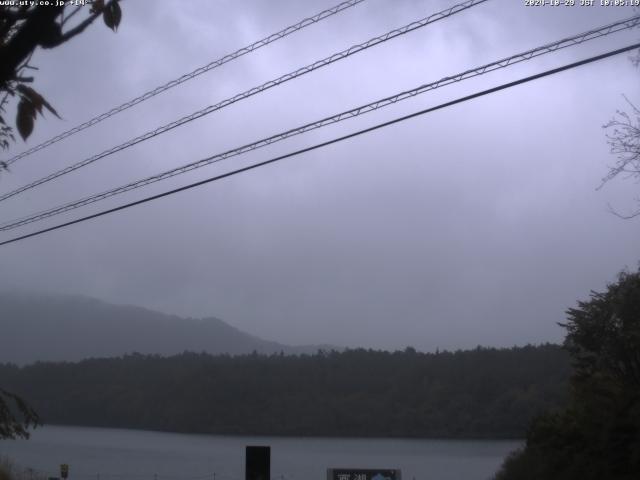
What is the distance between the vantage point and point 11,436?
16891 mm

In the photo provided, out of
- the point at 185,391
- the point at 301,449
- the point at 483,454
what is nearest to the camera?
the point at 483,454

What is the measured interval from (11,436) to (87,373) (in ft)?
185

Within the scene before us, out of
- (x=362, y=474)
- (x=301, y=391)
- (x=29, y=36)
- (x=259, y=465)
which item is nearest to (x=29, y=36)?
(x=29, y=36)

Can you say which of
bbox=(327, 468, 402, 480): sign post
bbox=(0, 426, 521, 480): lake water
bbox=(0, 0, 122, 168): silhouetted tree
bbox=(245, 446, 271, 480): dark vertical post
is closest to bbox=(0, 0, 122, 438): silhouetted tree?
bbox=(0, 0, 122, 168): silhouetted tree

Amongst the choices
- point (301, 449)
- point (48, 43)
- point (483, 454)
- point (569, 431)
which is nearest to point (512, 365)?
point (483, 454)

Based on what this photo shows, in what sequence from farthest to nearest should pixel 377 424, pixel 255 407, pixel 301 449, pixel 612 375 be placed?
pixel 255 407 < pixel 377 424 < pixel 301 449 < pixel 612 375

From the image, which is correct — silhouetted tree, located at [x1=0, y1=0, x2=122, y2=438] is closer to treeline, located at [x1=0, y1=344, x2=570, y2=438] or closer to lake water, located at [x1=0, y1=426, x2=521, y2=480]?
lake water, located at [x1=0, y1=426, x2=521, y2=480]

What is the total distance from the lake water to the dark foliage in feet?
35.9

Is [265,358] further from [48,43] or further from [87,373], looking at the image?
[48,43]

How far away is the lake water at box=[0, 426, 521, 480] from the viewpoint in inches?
1373

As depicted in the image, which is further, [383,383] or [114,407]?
[114,407]

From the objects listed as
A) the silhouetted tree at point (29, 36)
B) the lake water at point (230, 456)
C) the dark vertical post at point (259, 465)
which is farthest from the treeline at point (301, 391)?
the silhouetted tree at point (29, 36)

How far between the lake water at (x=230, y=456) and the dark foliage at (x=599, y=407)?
1093 cm

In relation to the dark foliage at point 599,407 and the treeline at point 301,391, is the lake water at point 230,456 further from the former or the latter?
the dark foliage at point 599,407
